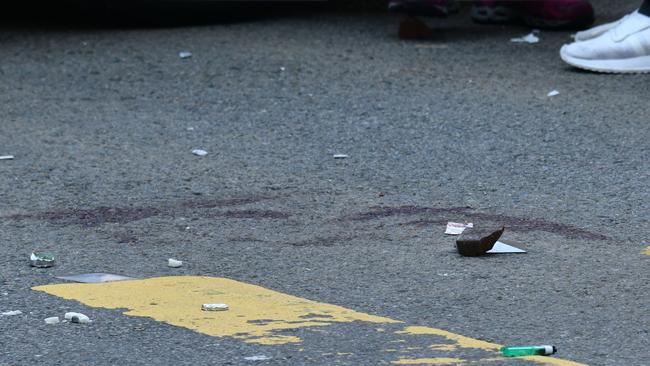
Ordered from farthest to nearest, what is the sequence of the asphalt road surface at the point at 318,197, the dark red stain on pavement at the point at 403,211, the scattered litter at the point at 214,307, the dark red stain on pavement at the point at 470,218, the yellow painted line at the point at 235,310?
the dark red stain on pavement at the point at 403,211, the dark red stain on pavement at the point at 470,218, the scattered litter at the point at 214,307, the asphalt road surface at the point at 318,197, the yellow painted line at the point at 235,310

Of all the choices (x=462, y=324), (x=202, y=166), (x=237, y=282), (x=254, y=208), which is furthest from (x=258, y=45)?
(x=462, y=324)

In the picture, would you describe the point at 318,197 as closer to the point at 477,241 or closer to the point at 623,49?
the point at 477,241

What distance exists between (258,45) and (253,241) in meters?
4.37

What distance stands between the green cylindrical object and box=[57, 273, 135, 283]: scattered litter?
1.43 metres

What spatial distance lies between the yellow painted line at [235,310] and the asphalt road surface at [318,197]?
12 mm

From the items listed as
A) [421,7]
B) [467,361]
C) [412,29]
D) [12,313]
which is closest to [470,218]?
[467,361]

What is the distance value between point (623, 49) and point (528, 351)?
463 cm

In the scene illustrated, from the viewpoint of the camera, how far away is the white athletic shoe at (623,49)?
305 inches

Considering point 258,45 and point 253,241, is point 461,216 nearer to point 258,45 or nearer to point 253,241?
point 253,241

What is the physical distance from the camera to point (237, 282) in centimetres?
432

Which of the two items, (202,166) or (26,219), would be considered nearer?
(26,219)

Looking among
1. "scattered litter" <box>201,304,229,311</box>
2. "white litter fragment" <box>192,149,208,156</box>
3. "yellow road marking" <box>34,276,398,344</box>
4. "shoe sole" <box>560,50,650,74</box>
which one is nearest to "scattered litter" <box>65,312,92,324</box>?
"yellow road marking" <box>34,276,398,344</box>

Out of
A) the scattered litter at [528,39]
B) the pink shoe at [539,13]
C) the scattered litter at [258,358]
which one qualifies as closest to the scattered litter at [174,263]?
the scattered litter at [258,358]

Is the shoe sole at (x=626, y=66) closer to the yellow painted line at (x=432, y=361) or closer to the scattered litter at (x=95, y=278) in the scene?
the scattered litter at (x=95, y=278)
